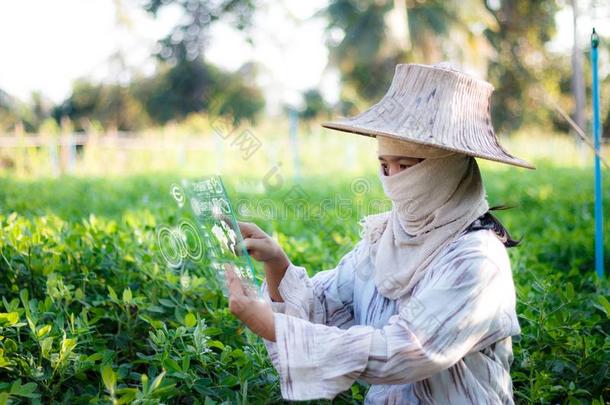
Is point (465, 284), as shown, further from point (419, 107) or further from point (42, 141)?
point (42, 141)

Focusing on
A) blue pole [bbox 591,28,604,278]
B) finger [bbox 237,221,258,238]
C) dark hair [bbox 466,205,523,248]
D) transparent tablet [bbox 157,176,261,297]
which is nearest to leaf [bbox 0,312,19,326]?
transparent tablet [bbox 157,176,261,297]

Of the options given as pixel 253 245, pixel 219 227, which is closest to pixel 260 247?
pixel 253 245

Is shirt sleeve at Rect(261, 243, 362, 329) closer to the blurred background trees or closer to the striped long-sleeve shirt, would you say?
the striped long-sleeve shirt

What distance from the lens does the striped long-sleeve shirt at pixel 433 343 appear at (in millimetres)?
1530

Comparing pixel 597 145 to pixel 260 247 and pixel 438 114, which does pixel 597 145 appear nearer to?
pixel 438 114

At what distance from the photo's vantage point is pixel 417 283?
5.78 feet

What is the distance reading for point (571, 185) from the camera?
894 centimetres

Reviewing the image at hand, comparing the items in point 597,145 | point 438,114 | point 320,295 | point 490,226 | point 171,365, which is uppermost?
point 438,114

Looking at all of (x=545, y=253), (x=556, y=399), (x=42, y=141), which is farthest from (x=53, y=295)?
(x=42, y=141)

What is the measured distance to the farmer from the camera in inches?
60.5

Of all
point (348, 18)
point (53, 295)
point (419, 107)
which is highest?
point (348, 18)

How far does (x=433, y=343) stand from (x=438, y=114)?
613mm

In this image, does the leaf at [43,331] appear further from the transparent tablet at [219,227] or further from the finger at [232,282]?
the finger at [232,282]

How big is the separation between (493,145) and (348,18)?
23.7 m
